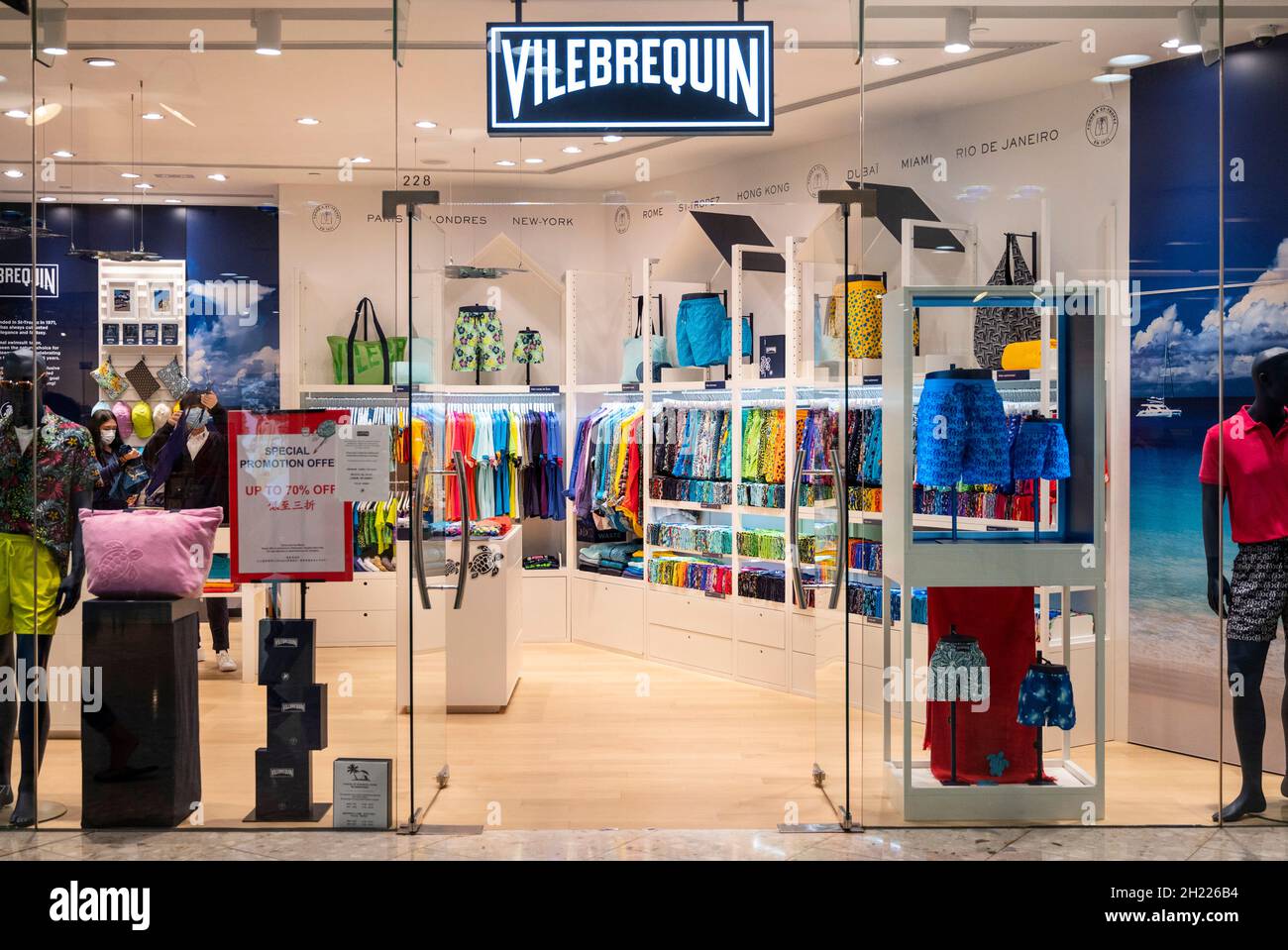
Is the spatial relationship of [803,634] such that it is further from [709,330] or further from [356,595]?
[356,595]

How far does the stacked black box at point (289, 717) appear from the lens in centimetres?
387

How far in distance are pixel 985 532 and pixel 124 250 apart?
319 cm

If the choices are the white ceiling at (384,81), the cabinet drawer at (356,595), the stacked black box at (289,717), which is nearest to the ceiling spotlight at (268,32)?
the white ceiling at (384,81)

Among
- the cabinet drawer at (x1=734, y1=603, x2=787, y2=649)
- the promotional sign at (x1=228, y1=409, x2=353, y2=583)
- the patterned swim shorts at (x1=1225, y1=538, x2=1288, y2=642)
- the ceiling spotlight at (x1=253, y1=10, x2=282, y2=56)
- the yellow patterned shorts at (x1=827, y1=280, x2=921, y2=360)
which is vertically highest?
the ceiling spotlight at (x1=253, y1=10, x2=282, y2=56)

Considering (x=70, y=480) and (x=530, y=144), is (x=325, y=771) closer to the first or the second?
(x=70, y=480)

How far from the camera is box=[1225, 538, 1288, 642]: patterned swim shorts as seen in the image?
158 inches

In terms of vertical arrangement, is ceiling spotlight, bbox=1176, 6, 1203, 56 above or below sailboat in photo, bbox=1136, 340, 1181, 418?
above

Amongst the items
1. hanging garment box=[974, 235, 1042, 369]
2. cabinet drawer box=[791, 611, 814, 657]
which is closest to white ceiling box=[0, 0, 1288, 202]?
hanging garment box=[974, 235, 1042, 369]

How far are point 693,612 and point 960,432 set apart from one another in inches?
128

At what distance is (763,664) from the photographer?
6.56 meters

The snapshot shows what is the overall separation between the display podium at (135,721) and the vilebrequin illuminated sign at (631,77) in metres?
2.05

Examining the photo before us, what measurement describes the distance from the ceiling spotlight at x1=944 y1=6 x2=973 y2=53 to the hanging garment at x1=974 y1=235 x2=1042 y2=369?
1022mm

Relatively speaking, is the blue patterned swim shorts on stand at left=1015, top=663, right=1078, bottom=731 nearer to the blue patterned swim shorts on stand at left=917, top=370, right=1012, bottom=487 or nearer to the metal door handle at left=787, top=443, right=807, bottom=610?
the blue patterned swim shorts on stand at left=917, top=370, right=1012, bottom=487
